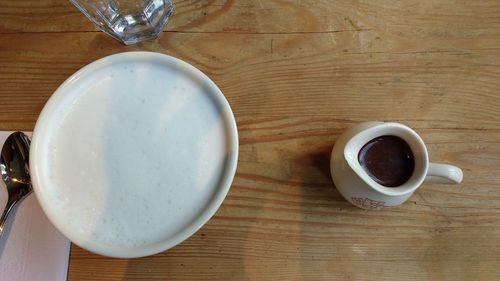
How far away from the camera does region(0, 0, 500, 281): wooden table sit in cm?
74

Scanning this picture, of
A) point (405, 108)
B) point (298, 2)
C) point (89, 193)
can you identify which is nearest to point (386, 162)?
point (405, 108)

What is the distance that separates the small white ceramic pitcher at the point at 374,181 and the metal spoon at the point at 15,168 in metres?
0.56

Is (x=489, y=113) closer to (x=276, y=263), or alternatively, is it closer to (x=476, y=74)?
(x=476, y=74)

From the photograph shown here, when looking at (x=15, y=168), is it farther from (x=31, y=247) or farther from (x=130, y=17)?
(x=130, y=17)

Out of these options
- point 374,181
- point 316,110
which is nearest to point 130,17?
point 316,110

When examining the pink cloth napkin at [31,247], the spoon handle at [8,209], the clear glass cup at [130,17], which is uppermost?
the clear glass cup at [130,17]

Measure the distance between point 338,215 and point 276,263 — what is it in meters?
0.15

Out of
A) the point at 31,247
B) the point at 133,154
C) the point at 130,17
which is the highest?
the point at 130,17

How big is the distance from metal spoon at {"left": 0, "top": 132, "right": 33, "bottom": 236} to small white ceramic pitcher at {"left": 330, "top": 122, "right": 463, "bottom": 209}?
559 millimetres

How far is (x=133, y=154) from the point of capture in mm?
673

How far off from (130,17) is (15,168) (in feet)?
1.20

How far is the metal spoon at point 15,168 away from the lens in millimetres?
718

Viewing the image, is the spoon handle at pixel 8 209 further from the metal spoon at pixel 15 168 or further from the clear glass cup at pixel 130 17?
the clear glass cup at pixel 130 17

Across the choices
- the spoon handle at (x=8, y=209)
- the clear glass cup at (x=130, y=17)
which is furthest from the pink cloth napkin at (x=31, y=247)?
the clear glass cup at (x=130, y=17)
